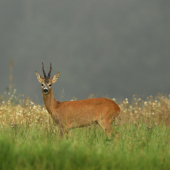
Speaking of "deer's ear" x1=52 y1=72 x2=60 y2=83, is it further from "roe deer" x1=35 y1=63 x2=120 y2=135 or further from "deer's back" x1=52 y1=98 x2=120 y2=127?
"deer's back" x1=52 y1=98 x2=120 y2=127

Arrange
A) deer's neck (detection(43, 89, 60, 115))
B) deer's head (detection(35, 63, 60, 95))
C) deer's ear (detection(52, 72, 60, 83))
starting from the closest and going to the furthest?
deer's head (detection(35, 63, 60, 95)), deer's neck (detection(43, 89, 60, 115)), deer's ear (detection(52, 72, 60, 83))

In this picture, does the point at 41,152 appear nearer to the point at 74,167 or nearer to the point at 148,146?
the point at 74,167

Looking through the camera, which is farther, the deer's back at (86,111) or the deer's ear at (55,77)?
the deer's ear at (55,77)

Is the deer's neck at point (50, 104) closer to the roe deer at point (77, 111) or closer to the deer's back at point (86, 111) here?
the roe deer at point (77, 111)

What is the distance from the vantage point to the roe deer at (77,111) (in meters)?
7.89

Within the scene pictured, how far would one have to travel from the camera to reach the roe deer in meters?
7.89

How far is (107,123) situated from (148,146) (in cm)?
218

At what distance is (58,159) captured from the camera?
12.6 feet

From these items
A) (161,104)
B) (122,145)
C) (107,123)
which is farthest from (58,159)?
(161,104)

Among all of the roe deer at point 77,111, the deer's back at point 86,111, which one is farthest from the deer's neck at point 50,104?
the deer's back at point 86,111

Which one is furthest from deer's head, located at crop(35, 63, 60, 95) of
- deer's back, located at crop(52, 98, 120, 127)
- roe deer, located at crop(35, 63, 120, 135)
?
deer's back, located at crop(52, 98, 120, 127)

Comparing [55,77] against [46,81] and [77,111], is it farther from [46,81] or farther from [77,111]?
[77,111]

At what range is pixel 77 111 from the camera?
8211 millimetres

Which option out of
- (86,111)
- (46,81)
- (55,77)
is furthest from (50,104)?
(86,111)
